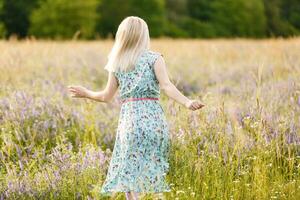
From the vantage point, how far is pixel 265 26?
67.6 meters

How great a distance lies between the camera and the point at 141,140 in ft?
14.1

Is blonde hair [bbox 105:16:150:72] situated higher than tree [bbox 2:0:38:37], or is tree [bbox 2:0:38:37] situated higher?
blonde hair [bbox 105:16:150:72]

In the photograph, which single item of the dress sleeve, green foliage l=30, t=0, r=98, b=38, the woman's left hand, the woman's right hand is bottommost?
green foliage l=30, t=0, r=98, b=38

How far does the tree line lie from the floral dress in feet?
137

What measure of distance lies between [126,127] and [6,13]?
4816 cm

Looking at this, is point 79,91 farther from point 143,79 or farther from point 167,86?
point 167,86

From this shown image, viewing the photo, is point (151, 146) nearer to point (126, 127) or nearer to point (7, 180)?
point (126, 127)

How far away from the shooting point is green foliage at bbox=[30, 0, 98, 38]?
5197 centimetres

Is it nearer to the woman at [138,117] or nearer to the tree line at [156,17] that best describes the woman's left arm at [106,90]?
the woman at [138,117]

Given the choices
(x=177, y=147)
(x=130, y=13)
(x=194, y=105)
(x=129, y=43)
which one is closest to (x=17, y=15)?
(x=130, y=13)

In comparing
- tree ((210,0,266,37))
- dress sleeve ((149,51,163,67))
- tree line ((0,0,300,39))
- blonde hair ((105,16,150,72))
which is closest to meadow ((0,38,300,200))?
dress sleeve ((149,51,163,67))

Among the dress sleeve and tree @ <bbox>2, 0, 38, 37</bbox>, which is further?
tree @ <bbox>2, 0, 38, 37</bbox>

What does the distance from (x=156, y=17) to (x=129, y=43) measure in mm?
56234

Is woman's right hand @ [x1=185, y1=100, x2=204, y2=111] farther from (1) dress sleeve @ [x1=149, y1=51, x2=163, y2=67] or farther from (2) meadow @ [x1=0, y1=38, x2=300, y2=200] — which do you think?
(2) meadow @ [x1=0, y1=38, x2=300, y2=200]
